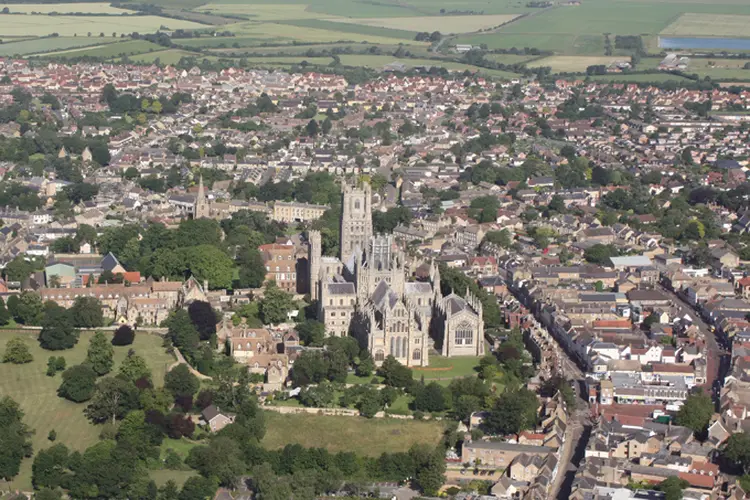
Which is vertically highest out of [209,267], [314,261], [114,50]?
[114,50]

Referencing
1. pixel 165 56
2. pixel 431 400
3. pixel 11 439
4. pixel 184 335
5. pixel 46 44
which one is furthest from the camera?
pixel 46 44

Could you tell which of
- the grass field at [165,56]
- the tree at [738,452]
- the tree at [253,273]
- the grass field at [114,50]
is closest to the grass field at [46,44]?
the grass field at [114,50]

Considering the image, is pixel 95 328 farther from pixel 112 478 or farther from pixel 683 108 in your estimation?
pixel 683 108

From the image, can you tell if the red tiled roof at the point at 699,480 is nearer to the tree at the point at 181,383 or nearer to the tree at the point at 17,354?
the tree at the point at 181,383

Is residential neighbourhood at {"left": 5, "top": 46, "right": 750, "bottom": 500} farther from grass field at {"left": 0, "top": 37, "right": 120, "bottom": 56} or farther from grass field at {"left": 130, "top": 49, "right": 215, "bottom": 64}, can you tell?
grass field at {"left": 0, "top": 37, "right": 120, "bottom": 56}

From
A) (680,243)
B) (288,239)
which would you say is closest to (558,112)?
(680,243)

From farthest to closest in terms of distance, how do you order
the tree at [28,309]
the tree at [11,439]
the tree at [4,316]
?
the tree at [28,309] → the tree at [4,316] → the tree at [11,439]

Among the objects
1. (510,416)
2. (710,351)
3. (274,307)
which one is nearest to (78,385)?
(274,307)

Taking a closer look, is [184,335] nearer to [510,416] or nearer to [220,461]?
[220,461]
